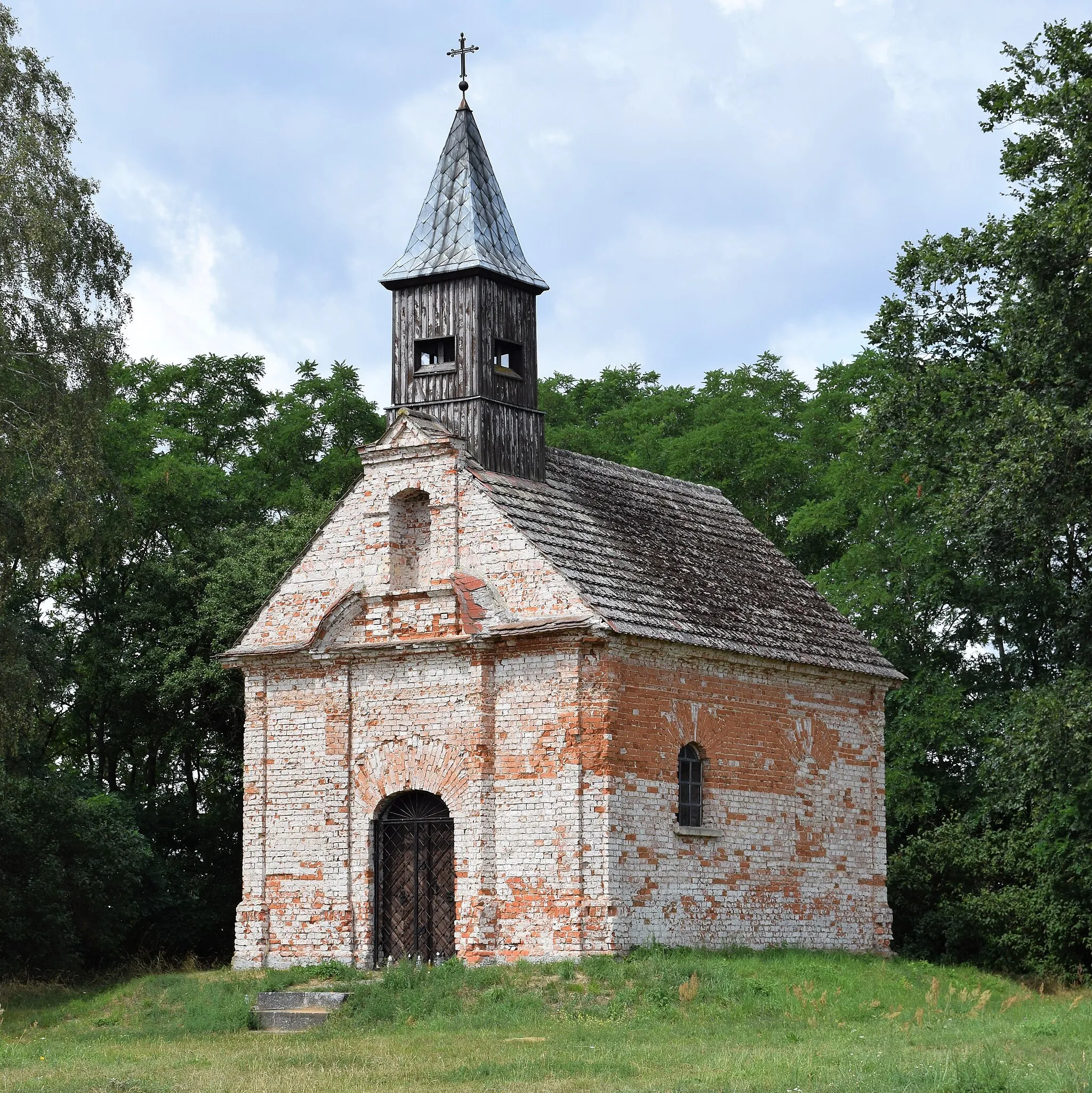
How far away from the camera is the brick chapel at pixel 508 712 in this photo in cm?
2211

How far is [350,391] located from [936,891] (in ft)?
61.6

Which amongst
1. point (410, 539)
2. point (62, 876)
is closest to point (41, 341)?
point (410, 539)

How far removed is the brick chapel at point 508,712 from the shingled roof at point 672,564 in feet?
0.26

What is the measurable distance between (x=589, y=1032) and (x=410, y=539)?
8616 mm

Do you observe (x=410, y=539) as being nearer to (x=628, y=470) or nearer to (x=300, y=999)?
(x=628, y=470)

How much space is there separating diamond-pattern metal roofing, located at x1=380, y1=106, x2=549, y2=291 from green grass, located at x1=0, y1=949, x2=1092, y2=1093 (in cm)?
1019

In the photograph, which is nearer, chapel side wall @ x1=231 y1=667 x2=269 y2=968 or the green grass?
the green grass

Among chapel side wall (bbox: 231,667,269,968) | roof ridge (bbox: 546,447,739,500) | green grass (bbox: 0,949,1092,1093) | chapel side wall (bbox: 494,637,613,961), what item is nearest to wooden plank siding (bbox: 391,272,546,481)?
roof ridge (bbox: 546,447,739,500)

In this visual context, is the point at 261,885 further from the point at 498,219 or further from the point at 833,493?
the point at 833,493

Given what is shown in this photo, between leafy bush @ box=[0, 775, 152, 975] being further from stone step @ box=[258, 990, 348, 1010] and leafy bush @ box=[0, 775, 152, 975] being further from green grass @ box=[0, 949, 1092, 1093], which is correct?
stone step @ box=[258, 990, 348, 1010]

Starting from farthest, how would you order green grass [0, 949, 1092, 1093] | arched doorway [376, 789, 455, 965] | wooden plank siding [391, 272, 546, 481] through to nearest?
wooden plank siding [391, 272, 546, 481] → arched doorway [376, 789, 455, 965] → green grass [0, 949, 1092, 1093]

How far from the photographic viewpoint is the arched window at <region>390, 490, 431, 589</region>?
24.3m

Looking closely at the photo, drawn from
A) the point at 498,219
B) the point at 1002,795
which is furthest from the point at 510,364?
the point at 1002,795

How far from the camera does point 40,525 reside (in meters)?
23.0
